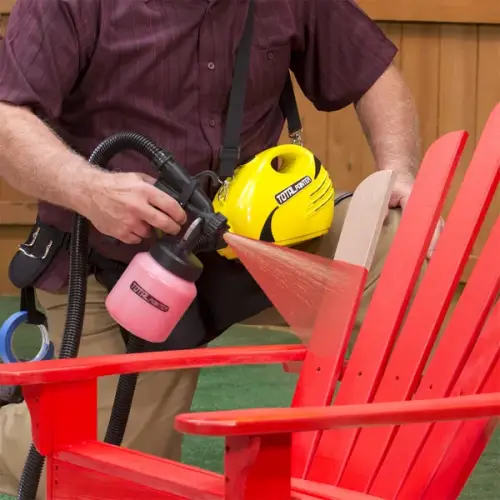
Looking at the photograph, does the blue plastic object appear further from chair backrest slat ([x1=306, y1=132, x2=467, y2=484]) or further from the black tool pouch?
chair backrest slat ([x1=306, y1=132, x2=467, y2=484])

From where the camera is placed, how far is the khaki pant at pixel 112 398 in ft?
5.92

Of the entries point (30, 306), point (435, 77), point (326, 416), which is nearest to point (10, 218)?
point (435, 77)

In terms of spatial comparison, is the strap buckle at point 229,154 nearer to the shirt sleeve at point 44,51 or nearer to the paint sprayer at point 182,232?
the paint sprayer at point 182,232

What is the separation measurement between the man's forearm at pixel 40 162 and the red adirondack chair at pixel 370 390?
12.1 inches

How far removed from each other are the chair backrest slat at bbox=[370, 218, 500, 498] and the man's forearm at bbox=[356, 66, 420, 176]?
0.49 metres

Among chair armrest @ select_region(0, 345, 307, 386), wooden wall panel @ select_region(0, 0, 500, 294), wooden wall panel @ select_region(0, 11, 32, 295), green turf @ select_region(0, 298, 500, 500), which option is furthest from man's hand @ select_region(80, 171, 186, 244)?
wooden wall panel @ select_region(0, 11, 32, 295)

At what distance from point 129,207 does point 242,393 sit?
1.33m

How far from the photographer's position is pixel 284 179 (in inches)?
60.7

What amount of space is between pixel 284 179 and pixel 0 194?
2.30m

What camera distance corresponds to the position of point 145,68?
64.6 inches

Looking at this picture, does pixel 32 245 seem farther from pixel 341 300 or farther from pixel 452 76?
pixel 452 76

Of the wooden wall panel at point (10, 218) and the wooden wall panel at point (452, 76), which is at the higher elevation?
the wooden wall panel at point (452, 76)

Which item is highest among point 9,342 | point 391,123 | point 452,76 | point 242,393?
point 391,123

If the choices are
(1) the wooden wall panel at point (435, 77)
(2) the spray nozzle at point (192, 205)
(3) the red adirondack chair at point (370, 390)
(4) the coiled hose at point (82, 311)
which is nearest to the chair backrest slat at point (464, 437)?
(3) the red adirondack chair at point (370, 390)
